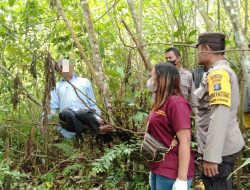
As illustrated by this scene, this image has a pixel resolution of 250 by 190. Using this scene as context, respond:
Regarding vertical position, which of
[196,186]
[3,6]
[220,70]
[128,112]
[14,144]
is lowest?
[196,186]

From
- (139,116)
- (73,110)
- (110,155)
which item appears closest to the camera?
(110,155)

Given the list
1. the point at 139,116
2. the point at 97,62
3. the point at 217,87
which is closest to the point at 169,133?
the point at 217,87

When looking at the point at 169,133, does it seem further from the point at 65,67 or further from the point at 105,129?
the point at 65,67

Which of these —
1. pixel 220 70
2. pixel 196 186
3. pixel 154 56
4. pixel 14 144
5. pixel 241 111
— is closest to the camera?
pixel 220 70

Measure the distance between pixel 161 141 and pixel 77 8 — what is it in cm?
445

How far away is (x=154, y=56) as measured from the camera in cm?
874

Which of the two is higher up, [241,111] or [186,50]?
[186,50]

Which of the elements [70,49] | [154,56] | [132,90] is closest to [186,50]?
[132,90]

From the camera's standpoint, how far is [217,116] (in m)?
2.60

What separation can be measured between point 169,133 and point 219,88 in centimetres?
45

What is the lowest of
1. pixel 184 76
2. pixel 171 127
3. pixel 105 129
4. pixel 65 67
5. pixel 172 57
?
pixel 105 129

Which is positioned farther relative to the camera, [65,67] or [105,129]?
[65,67]

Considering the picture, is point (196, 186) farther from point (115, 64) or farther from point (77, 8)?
point (77, 8)

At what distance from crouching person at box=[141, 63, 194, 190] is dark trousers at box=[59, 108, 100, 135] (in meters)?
1.74
